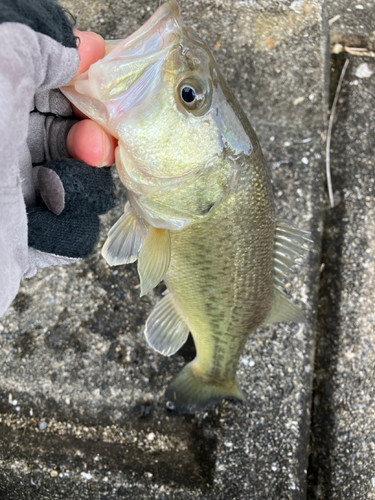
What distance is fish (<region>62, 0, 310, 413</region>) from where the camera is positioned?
128 centimetres

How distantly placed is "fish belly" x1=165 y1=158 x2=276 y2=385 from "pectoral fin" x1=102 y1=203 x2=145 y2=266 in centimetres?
17

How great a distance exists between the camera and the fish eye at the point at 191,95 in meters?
1.32

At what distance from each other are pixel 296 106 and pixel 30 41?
166cm

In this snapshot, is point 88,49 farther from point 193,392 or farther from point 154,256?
point 193,392

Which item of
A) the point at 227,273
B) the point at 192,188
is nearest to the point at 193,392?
Result: the point at 227,273

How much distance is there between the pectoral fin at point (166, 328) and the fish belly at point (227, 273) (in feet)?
0.24

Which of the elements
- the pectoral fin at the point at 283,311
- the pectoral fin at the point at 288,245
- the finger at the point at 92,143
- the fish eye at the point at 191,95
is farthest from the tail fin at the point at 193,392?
the fish eye at the point at 191,95

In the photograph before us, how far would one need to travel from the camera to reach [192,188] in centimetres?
142

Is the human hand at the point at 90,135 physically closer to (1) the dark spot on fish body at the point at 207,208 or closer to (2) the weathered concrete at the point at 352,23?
(1) the dark spot on fish body at the point at 207,208

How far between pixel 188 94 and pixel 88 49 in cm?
40

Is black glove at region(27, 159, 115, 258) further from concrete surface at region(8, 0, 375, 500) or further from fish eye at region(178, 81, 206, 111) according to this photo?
concrete surface at region(8, 0, 375, 500)

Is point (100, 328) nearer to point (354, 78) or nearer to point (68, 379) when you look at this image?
point (68, 379)

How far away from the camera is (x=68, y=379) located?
2137 mm

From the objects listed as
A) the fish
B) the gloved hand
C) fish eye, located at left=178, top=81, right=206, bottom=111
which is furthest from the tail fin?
fish eye, located at left=178, top=81, right=206, bottom=111
